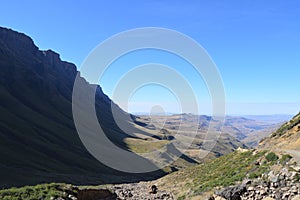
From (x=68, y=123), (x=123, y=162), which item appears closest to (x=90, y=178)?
(x=123, y=162)

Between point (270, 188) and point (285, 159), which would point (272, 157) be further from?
point (270, 188)

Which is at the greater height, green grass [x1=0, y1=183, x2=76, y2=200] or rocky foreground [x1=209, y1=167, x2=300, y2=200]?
green grass [x1=0, y1=183, x2=76, y2=200]

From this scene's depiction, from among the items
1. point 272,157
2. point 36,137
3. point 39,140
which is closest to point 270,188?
point 272,157

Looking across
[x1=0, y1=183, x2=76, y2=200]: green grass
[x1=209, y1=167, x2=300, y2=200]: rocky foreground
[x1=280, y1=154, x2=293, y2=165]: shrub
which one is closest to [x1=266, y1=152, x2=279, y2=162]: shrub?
[x1=280, y1=154, x2=293, y2=165]: shrub

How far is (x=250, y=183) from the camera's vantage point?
25141mm

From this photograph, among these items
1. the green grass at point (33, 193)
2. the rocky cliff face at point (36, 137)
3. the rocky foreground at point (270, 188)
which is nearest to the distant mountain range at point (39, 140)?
the rocky cliff face at point (36, 137)

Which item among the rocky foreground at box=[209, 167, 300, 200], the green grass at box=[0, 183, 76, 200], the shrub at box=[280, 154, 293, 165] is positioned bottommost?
the rocky foreground at box=[209, 167, 300, 200]

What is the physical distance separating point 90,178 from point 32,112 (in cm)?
5650

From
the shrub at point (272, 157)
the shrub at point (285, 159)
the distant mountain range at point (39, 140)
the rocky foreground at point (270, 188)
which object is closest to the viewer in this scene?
the rocky foreground at point (270, 188)

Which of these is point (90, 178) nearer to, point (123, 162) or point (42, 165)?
point (42, 165)

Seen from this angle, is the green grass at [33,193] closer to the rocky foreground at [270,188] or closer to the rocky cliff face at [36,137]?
the rocky foreground at [270,188]

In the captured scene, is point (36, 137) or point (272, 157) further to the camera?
point (36, 137)

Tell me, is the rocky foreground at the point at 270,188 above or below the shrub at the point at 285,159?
below

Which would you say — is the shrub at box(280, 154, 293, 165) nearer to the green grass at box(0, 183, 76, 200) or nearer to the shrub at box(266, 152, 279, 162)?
the shrub at box(266, 152, 279, 162)
